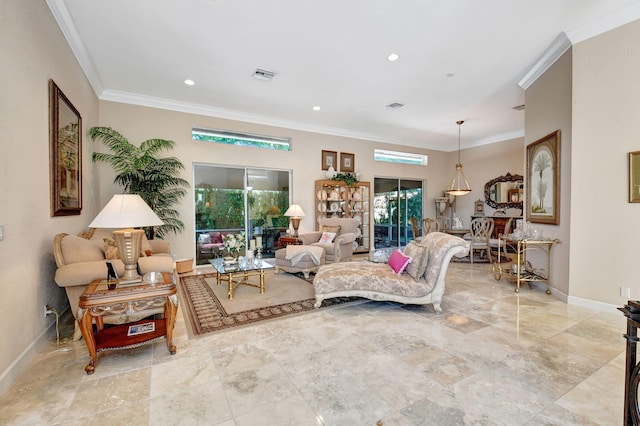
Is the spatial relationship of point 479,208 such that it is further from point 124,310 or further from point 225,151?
point 124,310

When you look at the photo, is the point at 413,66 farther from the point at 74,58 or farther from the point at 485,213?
the point at 485,213

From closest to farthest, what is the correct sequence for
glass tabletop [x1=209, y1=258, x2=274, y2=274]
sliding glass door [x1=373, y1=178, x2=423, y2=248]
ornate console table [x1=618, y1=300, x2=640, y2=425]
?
ornate console table [x1=618, y1=300, x2=640, y2=425]
glass tabletop [x1=209, y1=258, x2=274, y2=274]
sliding glass door [x1=373, y1=178, x2=423, y2=248]

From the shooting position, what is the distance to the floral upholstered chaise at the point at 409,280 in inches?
129

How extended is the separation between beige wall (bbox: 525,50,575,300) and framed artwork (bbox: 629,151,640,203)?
1.71 feet

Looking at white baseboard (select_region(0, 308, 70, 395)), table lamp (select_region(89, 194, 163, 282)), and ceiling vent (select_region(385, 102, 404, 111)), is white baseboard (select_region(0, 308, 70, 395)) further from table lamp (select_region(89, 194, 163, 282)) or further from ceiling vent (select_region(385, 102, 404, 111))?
ceiling vent (select_region(385, 102, 404, 111))

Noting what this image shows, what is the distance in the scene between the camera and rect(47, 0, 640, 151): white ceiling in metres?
2.98

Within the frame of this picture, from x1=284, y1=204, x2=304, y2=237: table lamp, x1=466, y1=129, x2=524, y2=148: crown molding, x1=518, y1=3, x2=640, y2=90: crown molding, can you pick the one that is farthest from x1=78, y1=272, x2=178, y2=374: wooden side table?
x1=466, y1=129, x2=524, y2=148: crown molding

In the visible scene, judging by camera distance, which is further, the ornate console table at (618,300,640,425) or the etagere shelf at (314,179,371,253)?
the etagere shelf at (314,179,371,253)

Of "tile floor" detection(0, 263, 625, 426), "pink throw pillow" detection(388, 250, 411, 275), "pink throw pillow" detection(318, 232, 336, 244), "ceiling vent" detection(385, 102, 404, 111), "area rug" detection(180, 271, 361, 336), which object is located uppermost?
"ceiling vent" detection(385, 102, 404, 111)

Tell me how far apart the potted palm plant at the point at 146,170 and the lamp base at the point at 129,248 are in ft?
8.31

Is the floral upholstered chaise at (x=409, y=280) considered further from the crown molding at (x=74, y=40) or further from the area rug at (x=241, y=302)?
the crown molding at (x=74, y=40)

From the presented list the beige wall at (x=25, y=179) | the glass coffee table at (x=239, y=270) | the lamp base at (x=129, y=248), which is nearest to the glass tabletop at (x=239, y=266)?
the glass coffee table at (x=239, y=270)

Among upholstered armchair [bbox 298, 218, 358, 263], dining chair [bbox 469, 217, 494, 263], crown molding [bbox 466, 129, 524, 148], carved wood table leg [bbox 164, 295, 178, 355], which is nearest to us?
carved wood table leg [bbox 164, 295, 178, 355]

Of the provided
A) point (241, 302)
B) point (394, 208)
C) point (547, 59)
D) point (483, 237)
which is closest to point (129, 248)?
point (241, 302)
